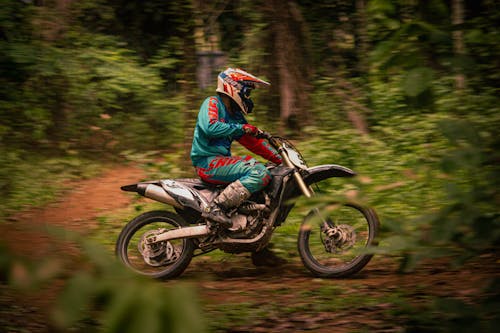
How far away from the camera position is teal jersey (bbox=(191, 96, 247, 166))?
20.1 ft

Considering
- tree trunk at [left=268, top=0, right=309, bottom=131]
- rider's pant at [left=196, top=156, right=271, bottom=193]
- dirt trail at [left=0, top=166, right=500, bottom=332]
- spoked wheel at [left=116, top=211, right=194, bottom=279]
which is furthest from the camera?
tree trunk at [left=268, top=0, right=309, bottom=131]

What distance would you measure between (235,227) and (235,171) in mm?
548

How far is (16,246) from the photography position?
4.96ft

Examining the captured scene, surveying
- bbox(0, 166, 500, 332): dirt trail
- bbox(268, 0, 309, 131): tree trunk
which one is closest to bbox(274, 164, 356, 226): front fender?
bbox(0, 166, 500, 332): dirt trail

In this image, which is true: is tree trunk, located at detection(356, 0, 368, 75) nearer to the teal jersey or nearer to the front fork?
the front fork

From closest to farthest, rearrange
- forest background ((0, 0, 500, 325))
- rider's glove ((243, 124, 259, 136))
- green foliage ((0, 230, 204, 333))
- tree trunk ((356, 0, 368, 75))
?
green foliage ((0, 230, 204, 333)), rider's glove ((243, 124, 259, 136)), forest background ((0, 0, 500, 325)), tree trunk ((356, 0, 368, 75))

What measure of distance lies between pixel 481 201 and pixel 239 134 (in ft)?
12.6

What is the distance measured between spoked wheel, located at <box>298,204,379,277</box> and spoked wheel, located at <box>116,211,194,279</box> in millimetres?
1159

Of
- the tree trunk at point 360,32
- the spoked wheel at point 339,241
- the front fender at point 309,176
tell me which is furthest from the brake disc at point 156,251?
the tree trunk at point 360,32

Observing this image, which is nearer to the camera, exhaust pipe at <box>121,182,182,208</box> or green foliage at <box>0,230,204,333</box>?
green foliage at <box>0,230,204,333</box>

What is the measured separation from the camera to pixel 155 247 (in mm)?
6383

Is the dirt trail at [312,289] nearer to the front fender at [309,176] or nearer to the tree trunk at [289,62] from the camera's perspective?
the front fender at [309,176]

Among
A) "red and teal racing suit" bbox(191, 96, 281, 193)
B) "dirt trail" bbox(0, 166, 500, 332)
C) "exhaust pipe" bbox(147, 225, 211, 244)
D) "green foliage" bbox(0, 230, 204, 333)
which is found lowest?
"dirt trail" bbox(0, 166, 500, 332)

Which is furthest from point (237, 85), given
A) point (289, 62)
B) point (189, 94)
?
point (289, 62)
